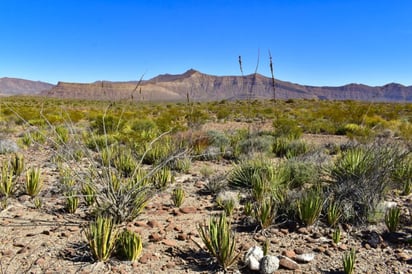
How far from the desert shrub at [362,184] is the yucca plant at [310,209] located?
1.34 ft

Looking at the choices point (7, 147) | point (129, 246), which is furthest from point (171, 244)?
point (7, 147)

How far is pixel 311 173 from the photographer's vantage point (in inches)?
267

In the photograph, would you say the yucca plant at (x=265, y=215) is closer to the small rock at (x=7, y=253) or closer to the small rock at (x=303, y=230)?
the small rock at (x=303, y=230)

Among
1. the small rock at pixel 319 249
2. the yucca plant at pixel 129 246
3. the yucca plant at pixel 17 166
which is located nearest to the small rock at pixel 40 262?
the yucca plant at pixel 129 246

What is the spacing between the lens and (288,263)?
3.94m

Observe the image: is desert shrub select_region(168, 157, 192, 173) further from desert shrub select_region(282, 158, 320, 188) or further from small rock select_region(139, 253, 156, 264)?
small rock select_region(139, 253, 156, 264)

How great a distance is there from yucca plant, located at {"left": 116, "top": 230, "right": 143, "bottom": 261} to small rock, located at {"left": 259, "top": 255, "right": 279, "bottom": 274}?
1440 mm

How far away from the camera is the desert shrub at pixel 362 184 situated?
5047 mm

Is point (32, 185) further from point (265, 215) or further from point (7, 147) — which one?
point (7, 147)

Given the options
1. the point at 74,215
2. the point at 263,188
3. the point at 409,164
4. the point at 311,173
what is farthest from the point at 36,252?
the point at 409,164

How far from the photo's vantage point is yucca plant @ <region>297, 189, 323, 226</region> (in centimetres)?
482

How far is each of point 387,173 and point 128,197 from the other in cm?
407

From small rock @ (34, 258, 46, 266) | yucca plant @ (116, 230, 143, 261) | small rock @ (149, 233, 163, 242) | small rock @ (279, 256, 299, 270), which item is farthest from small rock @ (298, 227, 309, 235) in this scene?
small rock @ (34, 258, 46, 266)

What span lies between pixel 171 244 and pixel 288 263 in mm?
1490
